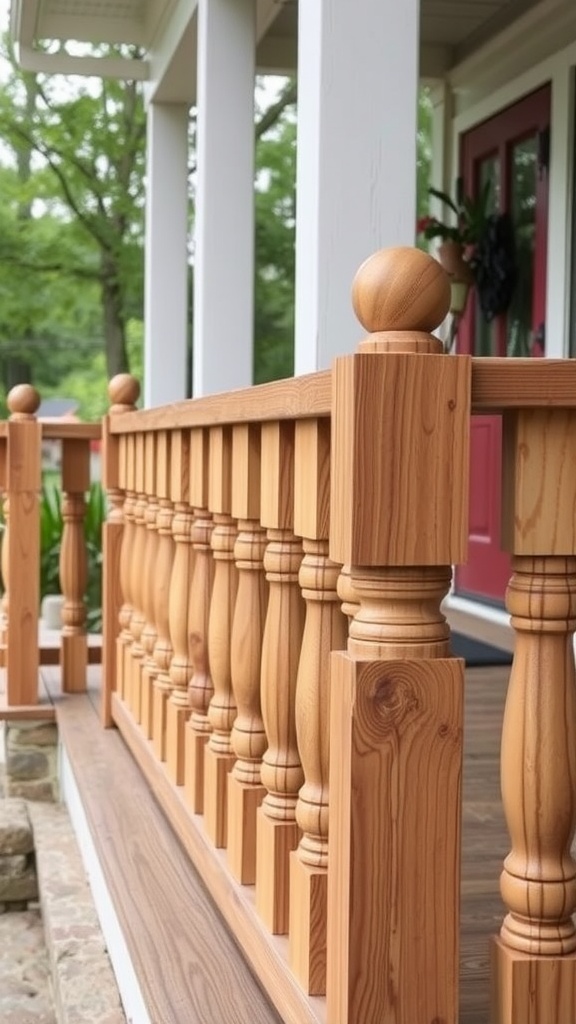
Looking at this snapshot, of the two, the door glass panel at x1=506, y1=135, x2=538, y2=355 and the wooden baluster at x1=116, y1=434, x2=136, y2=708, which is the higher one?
the door glass panel at x1=506, y1=135, x2=538, y2=355

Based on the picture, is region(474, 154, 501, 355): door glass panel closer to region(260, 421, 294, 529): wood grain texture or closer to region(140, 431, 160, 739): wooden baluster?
region(140, 431, 160, 739): wooden baluster

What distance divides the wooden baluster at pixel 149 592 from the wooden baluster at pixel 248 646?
3.69 ft

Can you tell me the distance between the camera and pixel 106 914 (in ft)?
9.11

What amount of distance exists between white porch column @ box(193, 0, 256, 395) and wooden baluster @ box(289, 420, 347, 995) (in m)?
2.53

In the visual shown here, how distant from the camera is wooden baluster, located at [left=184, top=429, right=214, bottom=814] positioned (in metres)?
2.69

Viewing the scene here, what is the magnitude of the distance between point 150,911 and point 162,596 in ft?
3.29

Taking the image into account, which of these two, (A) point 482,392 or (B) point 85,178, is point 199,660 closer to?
(A) point 482,392

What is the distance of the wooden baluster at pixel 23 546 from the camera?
4.44m

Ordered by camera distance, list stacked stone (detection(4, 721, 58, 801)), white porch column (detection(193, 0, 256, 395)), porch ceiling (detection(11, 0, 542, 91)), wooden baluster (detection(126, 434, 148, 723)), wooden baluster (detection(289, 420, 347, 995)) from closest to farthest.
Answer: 1. wooden baluster (detection(289, 420, 347, 995))
2. wooden baluster (detection(126, 434, 148, 723))
3. white porch column (detection(193, 0, 256, 395))
4. stacked stone (detection(4, 721, 58, 801))
5. porch ceiling (detection(11, 0, 542, 91))

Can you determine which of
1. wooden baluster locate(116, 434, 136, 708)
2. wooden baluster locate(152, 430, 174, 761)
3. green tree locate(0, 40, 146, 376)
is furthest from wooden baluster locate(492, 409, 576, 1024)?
green tree locate(0, 40, 146, 376)

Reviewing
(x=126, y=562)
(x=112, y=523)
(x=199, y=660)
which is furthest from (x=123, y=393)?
(x=199, y=660)

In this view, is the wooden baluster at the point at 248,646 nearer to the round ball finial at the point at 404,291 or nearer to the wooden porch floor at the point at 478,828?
the wooden porch floor at the point at 478,828

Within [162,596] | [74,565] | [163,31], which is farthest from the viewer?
[163,31]

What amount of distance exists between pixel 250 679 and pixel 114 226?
1099 cm
